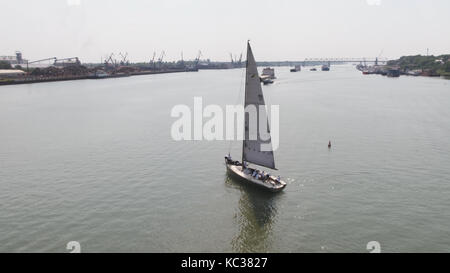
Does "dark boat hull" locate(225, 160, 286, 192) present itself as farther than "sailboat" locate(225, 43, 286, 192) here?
No

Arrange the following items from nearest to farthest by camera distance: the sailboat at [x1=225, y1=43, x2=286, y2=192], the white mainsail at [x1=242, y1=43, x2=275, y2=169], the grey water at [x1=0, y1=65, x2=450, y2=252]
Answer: the grey water at [x1=0, y1=65, x2=450, y2=252] < the sailboat at [x1=225, y1=43, x2=286, y2=192] < the white mainsail at [x1=242, y1=43, x2=275, y2=169]

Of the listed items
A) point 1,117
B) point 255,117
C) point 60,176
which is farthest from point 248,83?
point 1,117

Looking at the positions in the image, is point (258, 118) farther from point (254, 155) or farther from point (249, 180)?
point (249, 180)

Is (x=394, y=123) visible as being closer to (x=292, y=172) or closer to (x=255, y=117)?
(x=292, y=172)

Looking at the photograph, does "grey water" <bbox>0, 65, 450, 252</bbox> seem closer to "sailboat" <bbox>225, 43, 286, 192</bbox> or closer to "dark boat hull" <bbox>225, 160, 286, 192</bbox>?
"dark boat hull" <bbox>225, 160, 286, 192</bbox>

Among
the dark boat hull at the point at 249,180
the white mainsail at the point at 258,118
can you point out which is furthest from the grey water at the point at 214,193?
the white mainsail at the point at 258,118

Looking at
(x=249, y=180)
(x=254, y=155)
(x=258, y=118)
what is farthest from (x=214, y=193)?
(x=258, y=118)

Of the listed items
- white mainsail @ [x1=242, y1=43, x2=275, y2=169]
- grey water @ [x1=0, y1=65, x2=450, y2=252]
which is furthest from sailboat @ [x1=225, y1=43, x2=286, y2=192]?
grey water @ [x1=0, y1=65, x2=450, y2=252]
